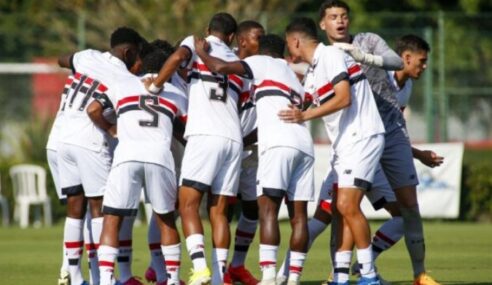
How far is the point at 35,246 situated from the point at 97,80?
726 centimetres

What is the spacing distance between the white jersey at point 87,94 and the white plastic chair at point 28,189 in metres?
13.1

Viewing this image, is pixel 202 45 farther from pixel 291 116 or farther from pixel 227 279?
pixel 227 279

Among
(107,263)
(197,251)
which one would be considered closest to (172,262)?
(197,251)

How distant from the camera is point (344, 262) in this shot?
12781 millimetres

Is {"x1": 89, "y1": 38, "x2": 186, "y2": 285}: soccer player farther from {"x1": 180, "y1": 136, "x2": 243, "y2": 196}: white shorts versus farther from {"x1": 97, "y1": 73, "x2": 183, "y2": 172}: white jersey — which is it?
{"x1": 180, "y1": 136, "x2": 243, "y2": 196}: white shorts

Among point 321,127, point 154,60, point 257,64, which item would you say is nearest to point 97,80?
point 154,60

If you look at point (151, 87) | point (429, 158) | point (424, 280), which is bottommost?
point (424, 280)

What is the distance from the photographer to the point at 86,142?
13312 millimetres

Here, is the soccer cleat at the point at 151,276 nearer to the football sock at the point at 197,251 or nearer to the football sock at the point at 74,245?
the football sock at the point at 74,245

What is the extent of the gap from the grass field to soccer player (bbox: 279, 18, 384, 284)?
5.72 feet

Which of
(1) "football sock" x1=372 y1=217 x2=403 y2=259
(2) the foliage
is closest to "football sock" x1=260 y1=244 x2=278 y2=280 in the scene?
(1) "football sock" x1=372 y1=217 x2=403 y2=259

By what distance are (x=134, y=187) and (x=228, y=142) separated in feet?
3.30

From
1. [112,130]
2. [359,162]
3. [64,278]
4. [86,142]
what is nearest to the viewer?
[359,162]

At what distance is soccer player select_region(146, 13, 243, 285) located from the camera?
41.2 feet
